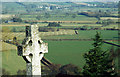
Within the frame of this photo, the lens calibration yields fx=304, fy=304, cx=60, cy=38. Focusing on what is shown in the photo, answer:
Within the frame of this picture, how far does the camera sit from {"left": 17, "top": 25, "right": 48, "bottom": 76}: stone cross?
775cm

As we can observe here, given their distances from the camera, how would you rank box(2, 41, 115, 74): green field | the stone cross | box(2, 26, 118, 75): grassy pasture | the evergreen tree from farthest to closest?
box(2, 26, 118, 75): grassy pasture
box(2, 41, 115, 74): green field
the evergreen tree
the stone cross

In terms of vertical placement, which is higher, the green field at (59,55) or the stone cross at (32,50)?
the stone cross at (32,50)

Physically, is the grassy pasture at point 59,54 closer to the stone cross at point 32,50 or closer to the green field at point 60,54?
the green field at point 60,54

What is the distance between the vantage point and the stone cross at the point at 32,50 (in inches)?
305

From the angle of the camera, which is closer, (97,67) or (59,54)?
(97,67)

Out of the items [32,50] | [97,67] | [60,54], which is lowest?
[60,54]

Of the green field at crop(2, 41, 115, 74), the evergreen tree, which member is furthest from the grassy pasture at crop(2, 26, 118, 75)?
the evergreen tree

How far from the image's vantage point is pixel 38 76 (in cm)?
786

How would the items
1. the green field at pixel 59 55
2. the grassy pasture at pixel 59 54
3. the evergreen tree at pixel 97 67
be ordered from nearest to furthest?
the evergreen tree at pixel 97 67
the green field at pixel 59 55
the grassy pasture at pixel 59 54

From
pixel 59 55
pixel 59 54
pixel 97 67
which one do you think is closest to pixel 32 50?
pixel 97 67

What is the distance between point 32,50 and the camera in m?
7.76

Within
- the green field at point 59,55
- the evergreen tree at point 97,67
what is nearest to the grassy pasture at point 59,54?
the green field at point 59,55

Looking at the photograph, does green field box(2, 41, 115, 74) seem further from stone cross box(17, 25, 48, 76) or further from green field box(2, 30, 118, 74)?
stone cross box(17, 25, 48, 76)

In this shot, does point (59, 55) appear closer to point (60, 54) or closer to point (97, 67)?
point (60, 54)
